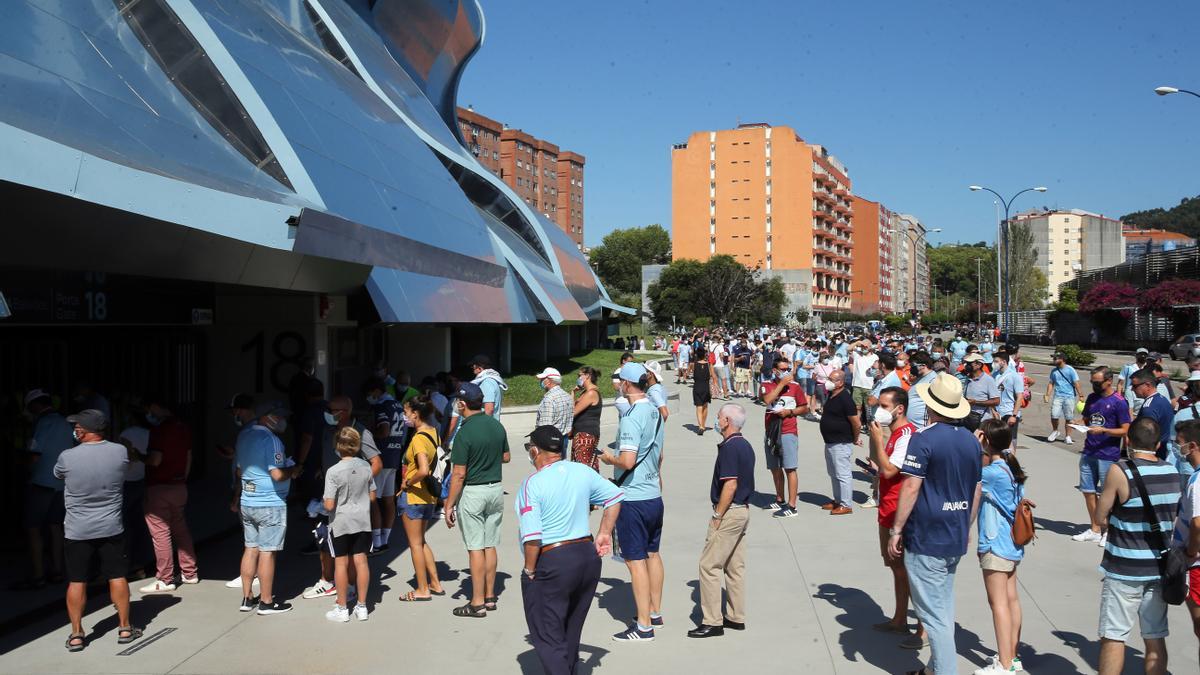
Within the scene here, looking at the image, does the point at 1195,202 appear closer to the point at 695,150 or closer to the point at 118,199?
the point at 695,150

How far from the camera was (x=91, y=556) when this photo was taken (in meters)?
5.86

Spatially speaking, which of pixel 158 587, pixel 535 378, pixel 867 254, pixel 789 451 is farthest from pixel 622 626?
pixel 867 254

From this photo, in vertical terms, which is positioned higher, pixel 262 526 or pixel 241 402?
pixel 241 402

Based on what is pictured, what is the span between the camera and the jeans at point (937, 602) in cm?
478

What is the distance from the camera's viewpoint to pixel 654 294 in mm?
81250

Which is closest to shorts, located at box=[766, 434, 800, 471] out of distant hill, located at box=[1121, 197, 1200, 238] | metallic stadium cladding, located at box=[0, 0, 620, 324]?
metallic stadium cladding, located at box=[0, 0, 620, 324]

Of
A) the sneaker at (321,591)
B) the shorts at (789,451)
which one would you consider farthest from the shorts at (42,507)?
the shorts at (789,451)

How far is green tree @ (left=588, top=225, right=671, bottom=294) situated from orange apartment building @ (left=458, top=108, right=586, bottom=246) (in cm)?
757

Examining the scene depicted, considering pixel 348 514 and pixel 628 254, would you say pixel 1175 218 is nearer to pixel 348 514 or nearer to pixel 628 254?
pixel 628 254

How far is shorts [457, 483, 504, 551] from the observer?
252 inches

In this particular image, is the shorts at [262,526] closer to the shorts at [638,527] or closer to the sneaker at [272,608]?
the sneaker at [272,608]

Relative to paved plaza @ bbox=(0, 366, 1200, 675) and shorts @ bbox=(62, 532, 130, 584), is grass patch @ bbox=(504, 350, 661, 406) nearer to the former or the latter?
paved plaza @ bbox=(0, 366, 1200, 675)

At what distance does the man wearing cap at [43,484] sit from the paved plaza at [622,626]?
0.66 meters

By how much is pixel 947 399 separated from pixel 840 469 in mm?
4805
